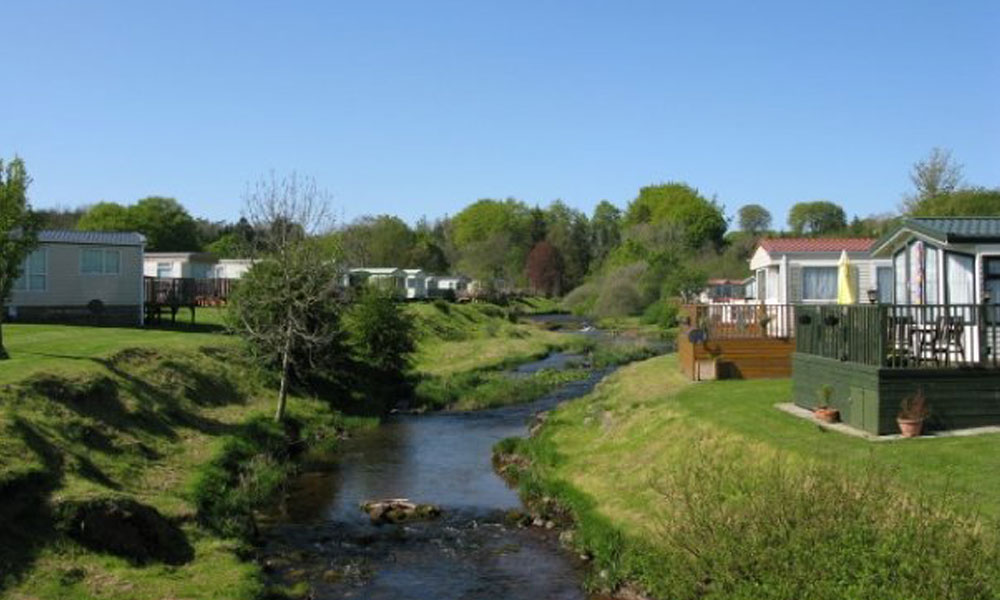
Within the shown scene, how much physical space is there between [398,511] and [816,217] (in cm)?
15936

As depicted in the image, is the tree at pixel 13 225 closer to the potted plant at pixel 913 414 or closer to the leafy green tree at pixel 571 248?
the potted plant at pixel 913 414

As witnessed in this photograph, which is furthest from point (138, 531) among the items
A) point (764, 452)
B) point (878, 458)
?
point (878, 458)

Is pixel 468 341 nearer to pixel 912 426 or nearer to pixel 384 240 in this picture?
pixel 912 426

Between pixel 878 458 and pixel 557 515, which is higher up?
pixel 878 458

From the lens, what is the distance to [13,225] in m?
25.0

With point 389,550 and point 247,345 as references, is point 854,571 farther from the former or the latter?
point 247,345

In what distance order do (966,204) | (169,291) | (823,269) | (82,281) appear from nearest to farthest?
1. (823,269)
2. (82,281)
3. (169,291)
4. (966,204)

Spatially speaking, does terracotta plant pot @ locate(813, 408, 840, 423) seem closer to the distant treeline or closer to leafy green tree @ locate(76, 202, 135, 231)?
the distant treeline

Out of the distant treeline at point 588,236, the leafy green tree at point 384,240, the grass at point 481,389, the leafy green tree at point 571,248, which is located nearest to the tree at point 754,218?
the distant treeline at point 588,236

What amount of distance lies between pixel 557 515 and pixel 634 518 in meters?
3.25

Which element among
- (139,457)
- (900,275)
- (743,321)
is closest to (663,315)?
(743,321)

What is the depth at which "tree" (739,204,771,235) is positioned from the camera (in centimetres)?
18062

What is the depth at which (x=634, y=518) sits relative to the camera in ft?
59.2

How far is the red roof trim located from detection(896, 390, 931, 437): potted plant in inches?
657
